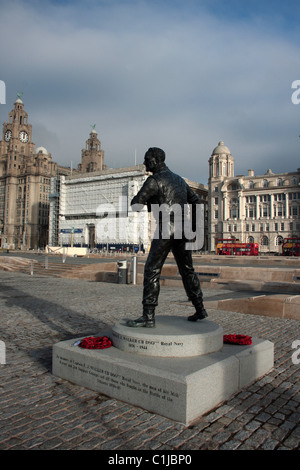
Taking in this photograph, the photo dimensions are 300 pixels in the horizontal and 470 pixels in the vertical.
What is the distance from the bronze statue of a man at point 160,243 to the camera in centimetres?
457

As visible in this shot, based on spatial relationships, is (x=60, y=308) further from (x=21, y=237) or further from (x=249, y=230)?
(x=21, y=237)

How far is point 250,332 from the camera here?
675cm

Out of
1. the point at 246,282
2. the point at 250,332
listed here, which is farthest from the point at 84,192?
the point at 250,332

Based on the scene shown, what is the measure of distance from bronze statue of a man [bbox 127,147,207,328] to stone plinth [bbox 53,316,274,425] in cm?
32

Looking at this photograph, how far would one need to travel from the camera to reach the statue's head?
4797 millimetres

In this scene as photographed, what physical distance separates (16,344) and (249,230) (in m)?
75.0

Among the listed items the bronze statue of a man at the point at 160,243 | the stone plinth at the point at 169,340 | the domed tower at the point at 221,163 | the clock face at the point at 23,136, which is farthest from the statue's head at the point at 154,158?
the clock face at the point at 23,136

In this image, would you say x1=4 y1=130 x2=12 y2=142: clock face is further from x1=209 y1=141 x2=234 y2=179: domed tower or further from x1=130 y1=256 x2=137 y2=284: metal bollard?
x1=130 y1=256 x2=137 y2=284: metal bollard

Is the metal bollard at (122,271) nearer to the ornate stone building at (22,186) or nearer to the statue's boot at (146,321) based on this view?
the statue's boot at (146,321)

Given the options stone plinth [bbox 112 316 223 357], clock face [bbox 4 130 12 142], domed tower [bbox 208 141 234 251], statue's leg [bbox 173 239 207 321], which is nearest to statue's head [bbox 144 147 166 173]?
statue's leg [bbox 173 239 207 321]

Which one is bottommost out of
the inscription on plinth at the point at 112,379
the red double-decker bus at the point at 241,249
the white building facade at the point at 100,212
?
the inscription on plinth at the point at 112,379

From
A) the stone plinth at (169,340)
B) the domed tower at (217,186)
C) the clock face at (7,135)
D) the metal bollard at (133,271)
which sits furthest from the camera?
the clock face at (7,135)

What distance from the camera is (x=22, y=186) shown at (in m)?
106

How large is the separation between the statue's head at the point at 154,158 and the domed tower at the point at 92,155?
109 meters
